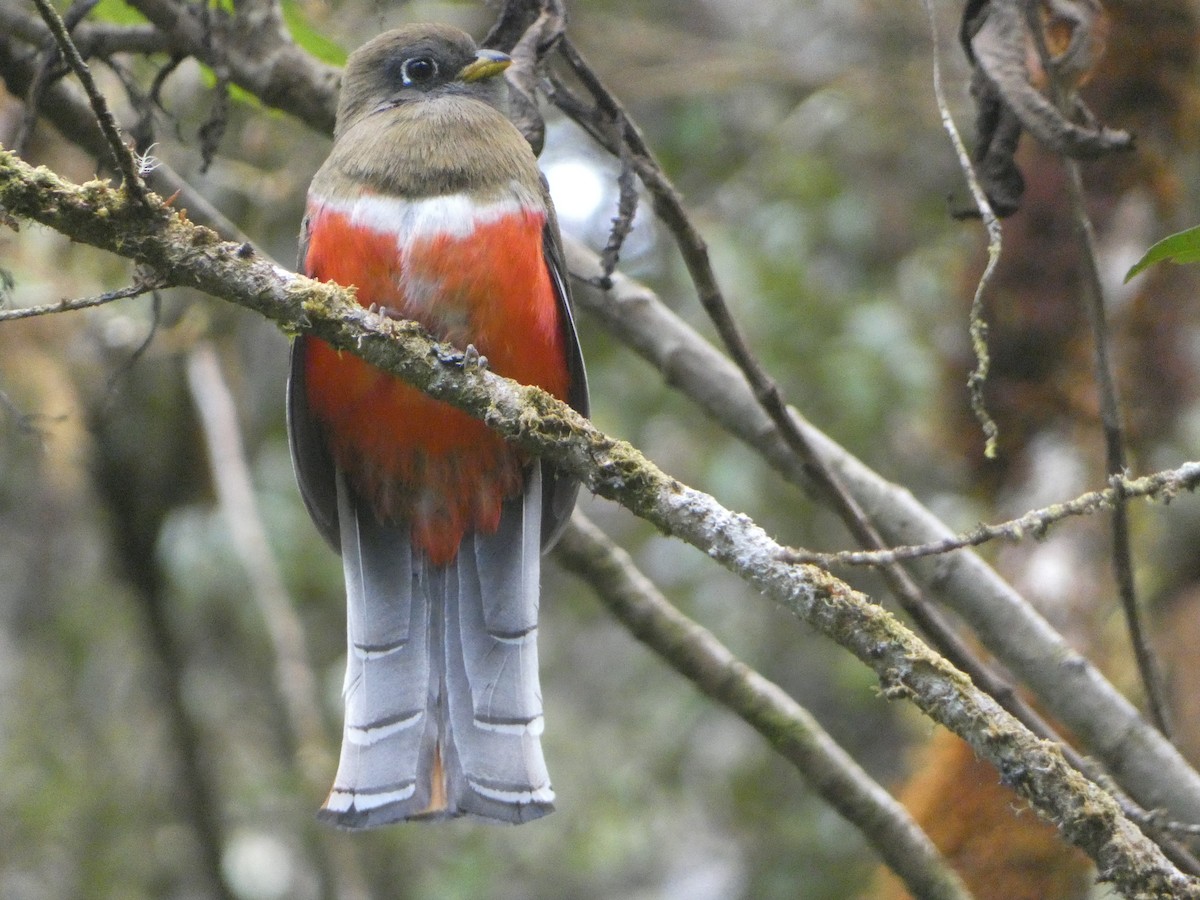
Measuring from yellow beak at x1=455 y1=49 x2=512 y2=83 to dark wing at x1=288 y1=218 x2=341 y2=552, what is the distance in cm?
53

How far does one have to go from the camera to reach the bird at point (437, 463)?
2.78 metres

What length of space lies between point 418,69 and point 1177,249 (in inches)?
78.4

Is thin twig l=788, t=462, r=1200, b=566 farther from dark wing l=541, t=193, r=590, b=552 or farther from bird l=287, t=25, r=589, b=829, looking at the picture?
dark wing l=541, t=193, r=590, b=552

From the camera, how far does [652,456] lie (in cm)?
692

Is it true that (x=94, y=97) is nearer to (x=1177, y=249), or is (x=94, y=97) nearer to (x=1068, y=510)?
(x=1068, y=510)

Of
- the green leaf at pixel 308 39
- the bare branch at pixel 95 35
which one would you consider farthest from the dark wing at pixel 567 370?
the bare branch at pixel 95 35

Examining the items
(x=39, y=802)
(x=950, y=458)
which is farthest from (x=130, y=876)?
(x=950, y=458)

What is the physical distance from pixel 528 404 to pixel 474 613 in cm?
89

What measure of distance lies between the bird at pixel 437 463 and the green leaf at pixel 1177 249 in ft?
3.89

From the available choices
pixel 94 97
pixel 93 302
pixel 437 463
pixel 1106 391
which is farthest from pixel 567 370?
pixel 94 97

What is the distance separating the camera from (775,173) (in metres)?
6.57

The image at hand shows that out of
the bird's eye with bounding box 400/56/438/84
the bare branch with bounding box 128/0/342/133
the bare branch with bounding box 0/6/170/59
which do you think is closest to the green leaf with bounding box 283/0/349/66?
the bare branch with bounding box 128/0/342/133

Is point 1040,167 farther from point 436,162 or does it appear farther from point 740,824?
point 740,824

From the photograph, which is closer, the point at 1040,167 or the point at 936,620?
the point at 936,620
